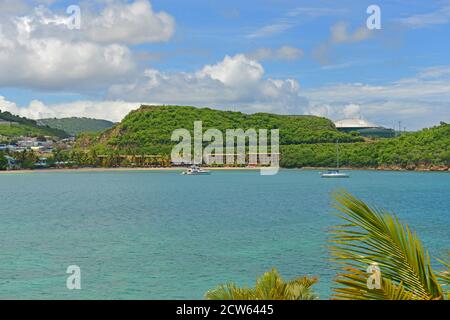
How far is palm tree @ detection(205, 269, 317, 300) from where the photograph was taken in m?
6.21

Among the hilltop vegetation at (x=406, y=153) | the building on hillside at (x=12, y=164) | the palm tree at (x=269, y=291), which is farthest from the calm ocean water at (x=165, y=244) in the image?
the building on hillside at (x=12, y=164)

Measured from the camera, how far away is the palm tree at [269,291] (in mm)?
6215

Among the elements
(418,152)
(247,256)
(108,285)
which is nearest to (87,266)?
(108,285)

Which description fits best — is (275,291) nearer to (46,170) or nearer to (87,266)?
(87,266)

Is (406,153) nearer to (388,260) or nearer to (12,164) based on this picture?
(12,164)

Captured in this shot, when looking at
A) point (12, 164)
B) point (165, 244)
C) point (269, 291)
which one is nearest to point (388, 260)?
point (269, 291)

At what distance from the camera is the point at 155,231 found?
49.7 meters

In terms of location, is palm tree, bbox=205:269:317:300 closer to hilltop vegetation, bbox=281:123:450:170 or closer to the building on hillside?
hilltop vegetation, bbox=281:123:450:170

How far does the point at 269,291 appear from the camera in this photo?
6.62 metres

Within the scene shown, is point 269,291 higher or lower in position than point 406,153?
lower

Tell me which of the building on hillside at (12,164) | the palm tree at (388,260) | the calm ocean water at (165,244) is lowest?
the calm ocean water at (165,244)

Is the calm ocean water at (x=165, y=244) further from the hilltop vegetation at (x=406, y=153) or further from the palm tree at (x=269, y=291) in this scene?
the hilltop vegetation at (x=406, y=153)
